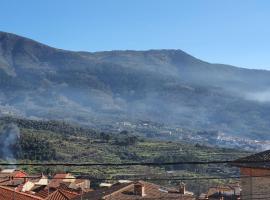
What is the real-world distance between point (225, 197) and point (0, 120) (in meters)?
136

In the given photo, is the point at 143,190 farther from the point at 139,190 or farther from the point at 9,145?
the point at 9,145

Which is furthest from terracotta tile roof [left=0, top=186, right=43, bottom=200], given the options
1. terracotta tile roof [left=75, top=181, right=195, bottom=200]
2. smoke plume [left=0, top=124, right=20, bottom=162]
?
smoke plume [left=0, top=124, right=20, bottom=162]

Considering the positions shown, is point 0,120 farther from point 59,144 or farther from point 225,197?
point 225,197

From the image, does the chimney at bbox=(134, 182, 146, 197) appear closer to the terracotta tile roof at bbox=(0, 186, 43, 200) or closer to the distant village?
the distant village

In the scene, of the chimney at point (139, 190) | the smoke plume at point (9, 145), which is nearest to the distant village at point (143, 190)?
the chimney at point (139, 190)

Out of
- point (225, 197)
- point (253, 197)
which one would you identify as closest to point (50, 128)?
point (225, 197)

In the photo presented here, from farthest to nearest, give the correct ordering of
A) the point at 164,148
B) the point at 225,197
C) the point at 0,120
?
the point at 0,120 → the point at 164,148 → the point at 225,197

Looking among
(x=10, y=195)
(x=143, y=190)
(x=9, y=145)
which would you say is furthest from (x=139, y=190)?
(x=9, y=145)

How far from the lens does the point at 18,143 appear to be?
356 feet

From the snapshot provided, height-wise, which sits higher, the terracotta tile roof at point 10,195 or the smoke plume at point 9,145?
the terracotta tile roof at point 10,195

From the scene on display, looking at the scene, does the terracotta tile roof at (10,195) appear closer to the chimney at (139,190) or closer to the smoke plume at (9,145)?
the chimney at (139,190)

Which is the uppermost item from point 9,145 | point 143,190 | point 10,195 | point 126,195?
point 10,195

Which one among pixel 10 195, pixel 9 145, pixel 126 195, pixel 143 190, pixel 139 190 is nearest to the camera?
pixel 10 195

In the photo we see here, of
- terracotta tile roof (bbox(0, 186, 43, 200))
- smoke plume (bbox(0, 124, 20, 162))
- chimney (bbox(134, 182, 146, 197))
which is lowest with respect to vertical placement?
smoke plume (bbox(0, 124, 20, 162))
